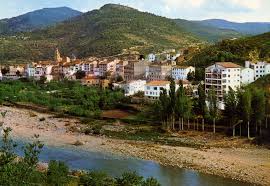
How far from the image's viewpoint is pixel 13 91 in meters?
77.6

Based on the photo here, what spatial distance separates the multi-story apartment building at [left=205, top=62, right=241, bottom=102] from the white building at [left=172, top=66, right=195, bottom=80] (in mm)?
8738

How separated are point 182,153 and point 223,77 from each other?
21074 millimetres

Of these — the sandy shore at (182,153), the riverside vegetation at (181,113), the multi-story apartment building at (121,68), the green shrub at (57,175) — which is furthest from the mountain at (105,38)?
the green shrub at (57,175)

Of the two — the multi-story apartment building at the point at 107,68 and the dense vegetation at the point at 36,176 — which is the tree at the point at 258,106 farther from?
the multi-story apartment building at the point at 107,68

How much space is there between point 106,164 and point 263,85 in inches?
1085

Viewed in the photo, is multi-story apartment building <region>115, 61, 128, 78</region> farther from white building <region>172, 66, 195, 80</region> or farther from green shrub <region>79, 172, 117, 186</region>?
green shrub <region>79, 172, 117, 186</region>

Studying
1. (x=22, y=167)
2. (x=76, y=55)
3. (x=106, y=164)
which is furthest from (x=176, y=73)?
(x=76, y=55)

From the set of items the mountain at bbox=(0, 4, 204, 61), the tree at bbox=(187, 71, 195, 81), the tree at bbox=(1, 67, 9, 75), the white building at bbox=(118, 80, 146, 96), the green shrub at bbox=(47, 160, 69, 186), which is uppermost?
the mountain at bbox=(0, 4, 204, 61)

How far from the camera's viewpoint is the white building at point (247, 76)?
206 ft

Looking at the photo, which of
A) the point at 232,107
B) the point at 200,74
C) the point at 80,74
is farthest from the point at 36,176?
the point at 80,74

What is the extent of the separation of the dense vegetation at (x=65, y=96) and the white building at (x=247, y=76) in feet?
49.2

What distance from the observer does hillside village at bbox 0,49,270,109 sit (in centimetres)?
6128

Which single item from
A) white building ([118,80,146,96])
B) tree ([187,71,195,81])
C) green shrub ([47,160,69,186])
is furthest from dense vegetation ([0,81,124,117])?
green shrub ([47,160,69,186])

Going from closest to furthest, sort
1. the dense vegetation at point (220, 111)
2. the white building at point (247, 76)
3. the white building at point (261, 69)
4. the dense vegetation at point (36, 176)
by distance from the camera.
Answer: the dense vegetation at point (36, 176), the dense vegetation at point (220, 111), the white building at point (247, 76), the white building at point (261, 69)
